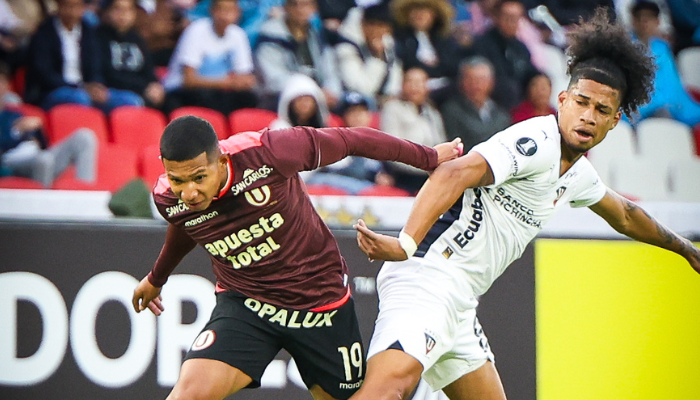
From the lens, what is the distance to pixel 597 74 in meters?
3.64

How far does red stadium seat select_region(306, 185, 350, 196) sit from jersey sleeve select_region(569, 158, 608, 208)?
3370 mm

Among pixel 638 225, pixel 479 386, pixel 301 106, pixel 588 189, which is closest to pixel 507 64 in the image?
pixel 301 106

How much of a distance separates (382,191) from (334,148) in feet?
13.9

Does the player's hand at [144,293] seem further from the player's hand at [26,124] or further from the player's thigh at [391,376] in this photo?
the player's hand at [26,124]

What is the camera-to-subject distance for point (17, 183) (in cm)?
704

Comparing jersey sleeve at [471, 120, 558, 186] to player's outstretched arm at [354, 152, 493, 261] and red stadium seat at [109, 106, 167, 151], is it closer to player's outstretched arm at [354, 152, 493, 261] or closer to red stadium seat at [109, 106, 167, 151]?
player's outstretched arm at [354, 152, 493, 261]

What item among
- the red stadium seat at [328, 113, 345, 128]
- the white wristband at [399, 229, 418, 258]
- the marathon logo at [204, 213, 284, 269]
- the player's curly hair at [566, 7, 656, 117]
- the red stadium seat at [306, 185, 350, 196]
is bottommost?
the red stadium seat at [306, 185, 350, 196]

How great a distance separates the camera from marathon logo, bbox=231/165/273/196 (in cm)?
341

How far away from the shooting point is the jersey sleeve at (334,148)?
3.43 metres

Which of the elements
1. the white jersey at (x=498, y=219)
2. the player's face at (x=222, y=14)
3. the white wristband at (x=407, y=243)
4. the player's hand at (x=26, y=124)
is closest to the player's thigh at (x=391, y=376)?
the white jersey at (x=498, y=219)

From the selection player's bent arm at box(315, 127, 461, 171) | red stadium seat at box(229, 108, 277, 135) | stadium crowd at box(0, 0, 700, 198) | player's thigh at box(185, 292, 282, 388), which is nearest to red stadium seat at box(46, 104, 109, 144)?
stadium crowd at box(0, 0, 700, 198)

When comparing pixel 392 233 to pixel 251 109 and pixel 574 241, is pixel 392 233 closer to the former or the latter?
pixel 574 241

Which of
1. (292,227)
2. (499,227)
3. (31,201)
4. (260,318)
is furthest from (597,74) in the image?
(31,201)

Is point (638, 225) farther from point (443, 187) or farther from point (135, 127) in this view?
point (135, 127)
